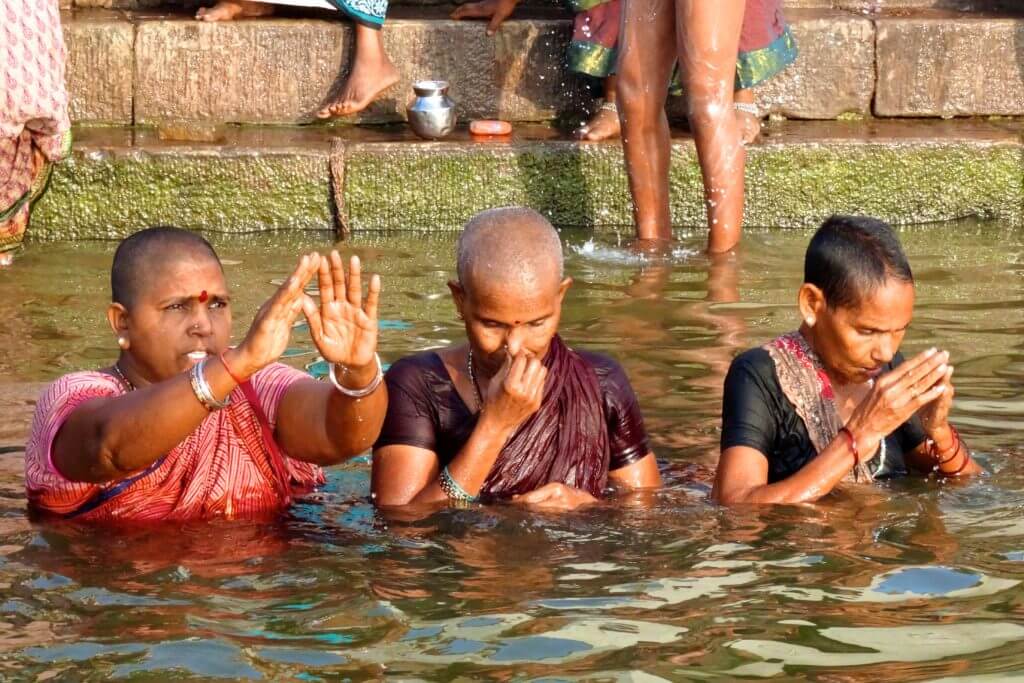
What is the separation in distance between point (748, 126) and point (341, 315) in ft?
16.4

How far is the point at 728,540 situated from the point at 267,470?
1295mm

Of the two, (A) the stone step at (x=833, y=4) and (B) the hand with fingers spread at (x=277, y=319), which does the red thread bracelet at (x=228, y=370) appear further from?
(A) the stone step at (x=833, y=4)

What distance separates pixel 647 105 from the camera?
8062mm

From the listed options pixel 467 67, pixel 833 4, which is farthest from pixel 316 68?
pixel 833 4

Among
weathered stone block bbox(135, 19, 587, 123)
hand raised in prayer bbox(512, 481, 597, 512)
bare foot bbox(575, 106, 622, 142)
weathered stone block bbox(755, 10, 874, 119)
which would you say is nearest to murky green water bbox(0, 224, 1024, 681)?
hand raised in prayer bbox(512, 481, 597, 512)

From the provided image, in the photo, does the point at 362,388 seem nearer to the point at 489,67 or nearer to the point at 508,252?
the point at 508,252

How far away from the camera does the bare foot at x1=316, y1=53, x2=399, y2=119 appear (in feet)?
28.7

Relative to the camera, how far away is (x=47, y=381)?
20.7 feet

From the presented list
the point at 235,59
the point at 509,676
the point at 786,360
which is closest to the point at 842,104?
the point at 235,59

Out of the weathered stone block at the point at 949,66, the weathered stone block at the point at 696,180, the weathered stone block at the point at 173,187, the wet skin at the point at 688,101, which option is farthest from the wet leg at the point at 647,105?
the weathered stone block at the point at 949,66

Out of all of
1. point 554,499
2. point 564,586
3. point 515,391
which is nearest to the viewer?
point 564,586

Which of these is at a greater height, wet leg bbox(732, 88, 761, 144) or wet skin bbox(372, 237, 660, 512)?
wet leg bbox(732, 88, 761, 144)

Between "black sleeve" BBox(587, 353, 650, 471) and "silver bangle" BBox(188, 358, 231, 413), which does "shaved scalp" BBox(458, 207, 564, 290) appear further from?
"silver bangle" BBox(188, 358, 231, 413)

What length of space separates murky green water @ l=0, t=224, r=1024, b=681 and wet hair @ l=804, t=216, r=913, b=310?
608mm
